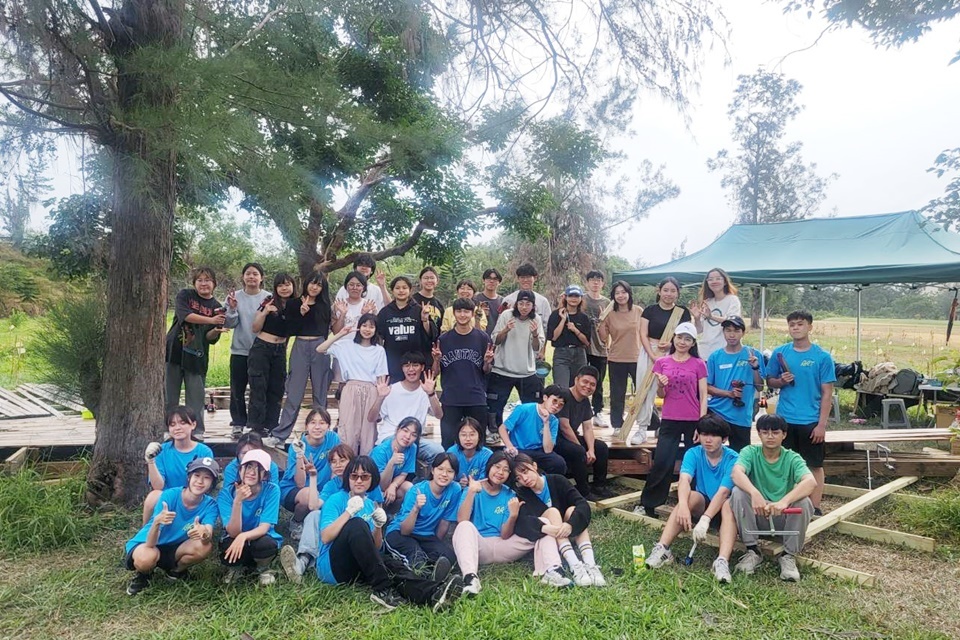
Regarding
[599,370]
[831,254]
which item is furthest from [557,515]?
[831,254]

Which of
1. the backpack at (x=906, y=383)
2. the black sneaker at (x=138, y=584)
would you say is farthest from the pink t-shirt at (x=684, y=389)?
the backpack at (x=906, y=383)

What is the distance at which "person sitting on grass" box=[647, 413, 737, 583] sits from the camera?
360 centimetres

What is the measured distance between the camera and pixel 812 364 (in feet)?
14.0

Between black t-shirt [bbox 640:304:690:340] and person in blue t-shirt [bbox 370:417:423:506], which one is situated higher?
black t-shirt [bbox 640:304:690:340]

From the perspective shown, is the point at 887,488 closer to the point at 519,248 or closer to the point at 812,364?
the point at 812,364

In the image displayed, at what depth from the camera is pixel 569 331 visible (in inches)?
208

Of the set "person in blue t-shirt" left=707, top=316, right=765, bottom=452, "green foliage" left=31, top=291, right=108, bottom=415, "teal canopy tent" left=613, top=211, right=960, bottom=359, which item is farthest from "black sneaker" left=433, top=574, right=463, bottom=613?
"teal canopy tent" left=613, top=211, right=960, bottom=359

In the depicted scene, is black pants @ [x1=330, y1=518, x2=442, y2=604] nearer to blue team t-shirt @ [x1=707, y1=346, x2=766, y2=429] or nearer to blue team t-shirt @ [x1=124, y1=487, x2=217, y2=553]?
blue team t-shirt @ [x1=124, y1=487, x2=217, y2=553]

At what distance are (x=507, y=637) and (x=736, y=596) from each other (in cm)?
129

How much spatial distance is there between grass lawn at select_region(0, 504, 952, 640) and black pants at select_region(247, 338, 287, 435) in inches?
55.0

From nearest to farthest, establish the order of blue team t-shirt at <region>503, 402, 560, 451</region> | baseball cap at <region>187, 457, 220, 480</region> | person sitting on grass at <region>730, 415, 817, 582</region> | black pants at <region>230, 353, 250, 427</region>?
baseball cap at <region>187, 457, 220, 480</region>, person sitting on grass at <region>730, 415, 817, 582</region>, blue team t-shirt at <region>503, 402, 560, 451</region>, black pants at <region>230, 353, 250, 427</region>

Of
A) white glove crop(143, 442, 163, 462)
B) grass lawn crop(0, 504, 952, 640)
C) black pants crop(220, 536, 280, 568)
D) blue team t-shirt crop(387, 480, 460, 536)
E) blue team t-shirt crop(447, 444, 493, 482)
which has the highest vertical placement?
white glove crop(143, 442, 163, 462)

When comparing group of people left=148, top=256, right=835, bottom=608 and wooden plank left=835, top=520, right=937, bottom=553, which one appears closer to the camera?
group of people left=148, top=256, right=835, bottom=608

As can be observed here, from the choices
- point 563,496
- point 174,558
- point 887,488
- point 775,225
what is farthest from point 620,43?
point 775,225
